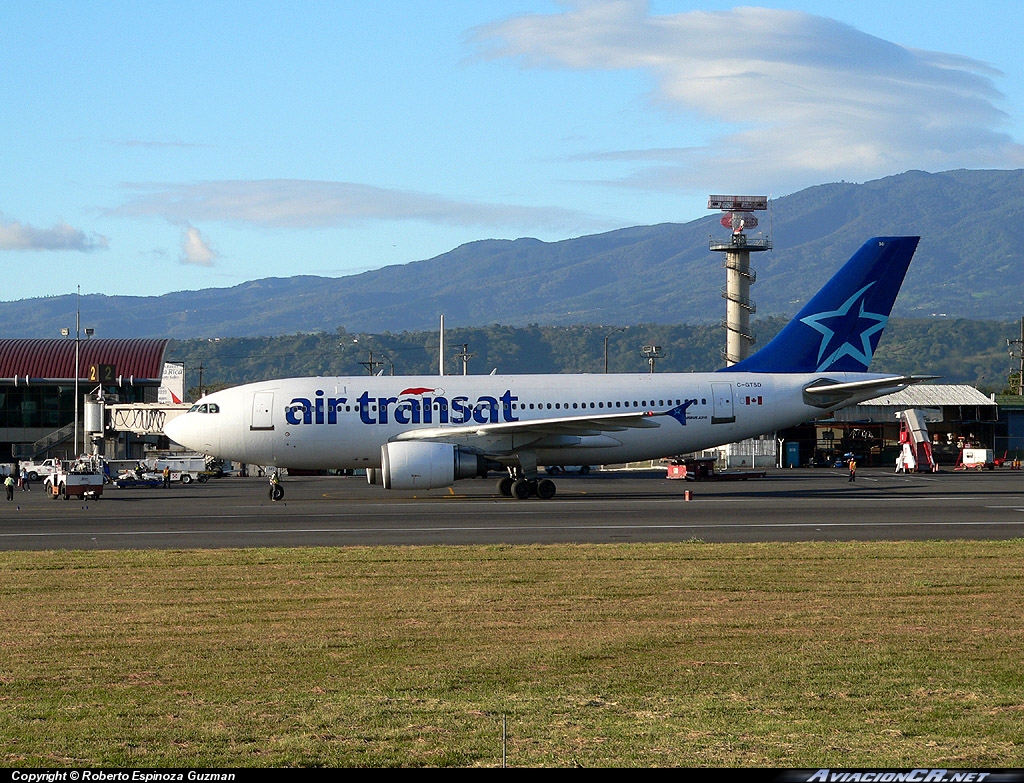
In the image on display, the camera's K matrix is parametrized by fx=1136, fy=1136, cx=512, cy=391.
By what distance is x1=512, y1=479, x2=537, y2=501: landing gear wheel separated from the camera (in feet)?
127

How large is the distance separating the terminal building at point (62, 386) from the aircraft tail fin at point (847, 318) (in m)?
57.1

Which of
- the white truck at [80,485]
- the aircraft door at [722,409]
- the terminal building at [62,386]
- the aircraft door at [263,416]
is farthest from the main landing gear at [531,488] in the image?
the terminal building at [62,386]

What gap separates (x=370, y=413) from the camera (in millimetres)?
38375

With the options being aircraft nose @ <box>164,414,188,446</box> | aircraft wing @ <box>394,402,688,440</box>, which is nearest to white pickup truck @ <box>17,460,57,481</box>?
aircraft nose @ <box>164,414,188,446</box>

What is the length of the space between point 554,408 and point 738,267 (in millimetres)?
62364

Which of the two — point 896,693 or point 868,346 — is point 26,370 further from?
Answer: point 896,693

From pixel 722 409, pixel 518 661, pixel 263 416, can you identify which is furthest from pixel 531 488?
pixel 518 661

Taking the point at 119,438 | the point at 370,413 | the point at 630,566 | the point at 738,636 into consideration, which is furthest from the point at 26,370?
the point at 738,636

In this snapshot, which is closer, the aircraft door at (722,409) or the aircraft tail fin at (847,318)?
the aircraft door at (722,409)

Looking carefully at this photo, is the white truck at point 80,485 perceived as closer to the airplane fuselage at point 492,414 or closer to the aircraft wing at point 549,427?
the airplane fuselage at point 492,414

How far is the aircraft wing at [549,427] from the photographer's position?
3684 centimetres

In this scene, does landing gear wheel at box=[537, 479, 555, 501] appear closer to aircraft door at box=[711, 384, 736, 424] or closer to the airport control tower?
aircraft door at box=[711, 384, 736, 424]

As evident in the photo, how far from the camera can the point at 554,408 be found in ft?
→ 129

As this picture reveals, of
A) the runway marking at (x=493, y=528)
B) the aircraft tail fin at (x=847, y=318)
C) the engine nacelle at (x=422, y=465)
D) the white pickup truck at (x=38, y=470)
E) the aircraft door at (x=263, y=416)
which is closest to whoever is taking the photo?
the runway marking at (x=493, y=528)
